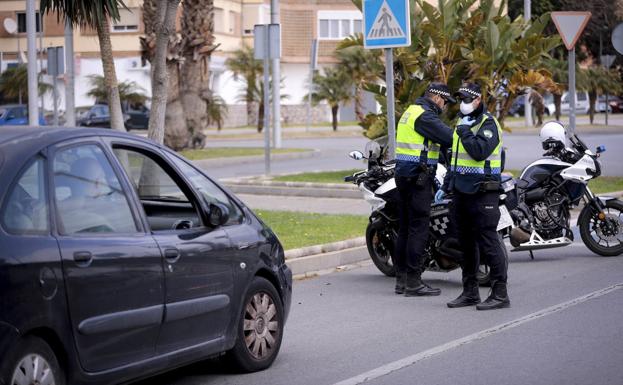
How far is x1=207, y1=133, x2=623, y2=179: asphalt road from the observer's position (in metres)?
26.8

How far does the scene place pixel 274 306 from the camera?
7.68 m

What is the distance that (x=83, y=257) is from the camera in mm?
5797

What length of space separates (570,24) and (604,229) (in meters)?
7.42

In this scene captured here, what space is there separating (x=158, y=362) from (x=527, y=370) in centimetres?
241

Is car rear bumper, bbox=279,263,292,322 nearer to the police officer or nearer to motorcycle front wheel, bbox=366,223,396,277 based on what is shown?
the police officer

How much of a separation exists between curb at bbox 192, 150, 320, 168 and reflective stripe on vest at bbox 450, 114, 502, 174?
18412 mm

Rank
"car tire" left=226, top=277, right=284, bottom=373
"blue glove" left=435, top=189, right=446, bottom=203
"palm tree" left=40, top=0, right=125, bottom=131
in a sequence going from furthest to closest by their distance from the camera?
"palm tree" left=40, top=0, right=125, bottom=131
"blue glove" left=435, top=189, right=446, bottom=203
"car tire" left=226, top=277, right=284, bottom=373

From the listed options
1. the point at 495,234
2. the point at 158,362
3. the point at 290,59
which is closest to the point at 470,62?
the point at 495,234

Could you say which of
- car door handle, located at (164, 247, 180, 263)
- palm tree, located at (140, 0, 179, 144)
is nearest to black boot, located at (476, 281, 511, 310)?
car door handle, located at (164, 247, 180, 263)

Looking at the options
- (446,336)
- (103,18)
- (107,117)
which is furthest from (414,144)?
(107,117)

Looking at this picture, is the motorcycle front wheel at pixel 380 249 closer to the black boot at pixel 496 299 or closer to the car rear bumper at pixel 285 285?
the black boot at pixel 496 299

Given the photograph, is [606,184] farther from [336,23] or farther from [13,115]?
[336,23]

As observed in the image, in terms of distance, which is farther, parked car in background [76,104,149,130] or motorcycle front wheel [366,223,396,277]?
parked car in background [76,104,149,130]

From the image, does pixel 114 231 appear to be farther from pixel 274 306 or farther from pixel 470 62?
pixel 470 62
